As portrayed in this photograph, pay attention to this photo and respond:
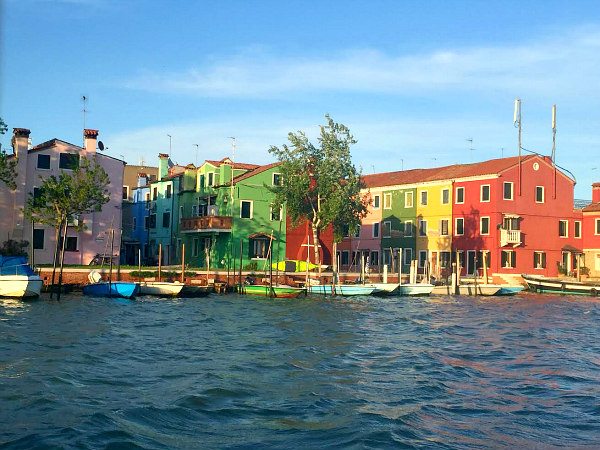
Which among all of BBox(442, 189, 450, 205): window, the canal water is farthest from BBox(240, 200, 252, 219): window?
the canal water

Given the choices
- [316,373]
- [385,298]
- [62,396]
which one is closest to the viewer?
[62,396]

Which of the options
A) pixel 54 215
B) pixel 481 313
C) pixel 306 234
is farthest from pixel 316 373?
pixel 306 234

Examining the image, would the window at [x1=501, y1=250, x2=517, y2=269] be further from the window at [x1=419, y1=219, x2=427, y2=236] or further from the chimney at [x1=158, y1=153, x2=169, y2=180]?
the chimney at [x1=158, y1=153, x2=169, y2=180]

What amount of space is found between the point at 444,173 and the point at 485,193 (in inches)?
226

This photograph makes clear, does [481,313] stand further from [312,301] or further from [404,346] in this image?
[404,346]

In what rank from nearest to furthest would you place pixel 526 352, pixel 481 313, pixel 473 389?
pixel 473 389, pixel 526 352, pixel 481 313

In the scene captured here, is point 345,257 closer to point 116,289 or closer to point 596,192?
point 596,192

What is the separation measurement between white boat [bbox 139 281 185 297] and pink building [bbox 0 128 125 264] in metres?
9.48

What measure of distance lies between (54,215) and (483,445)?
3771 centimetres

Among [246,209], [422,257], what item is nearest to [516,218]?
[422,257]

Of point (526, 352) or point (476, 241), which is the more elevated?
point (476, 241)

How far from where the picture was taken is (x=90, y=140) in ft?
160

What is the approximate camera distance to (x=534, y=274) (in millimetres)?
52219

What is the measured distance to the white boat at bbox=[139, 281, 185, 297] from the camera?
130 ft
